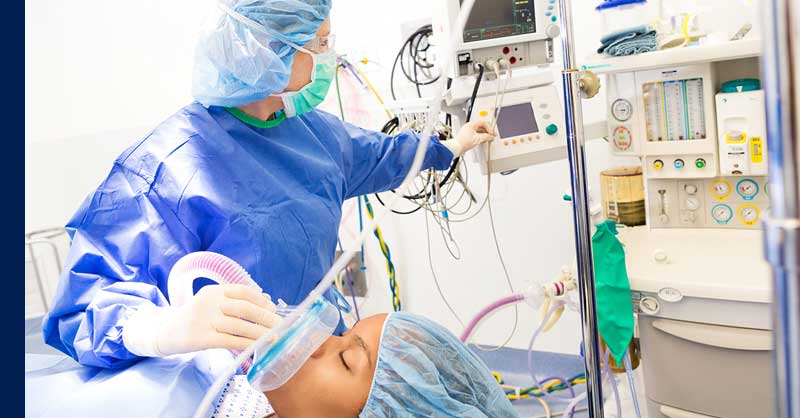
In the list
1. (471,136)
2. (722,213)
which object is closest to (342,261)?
(471,136)

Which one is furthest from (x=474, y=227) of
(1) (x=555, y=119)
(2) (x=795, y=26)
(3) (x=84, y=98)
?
(2) (x=795, y=26)

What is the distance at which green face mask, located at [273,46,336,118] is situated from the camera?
1.59 m

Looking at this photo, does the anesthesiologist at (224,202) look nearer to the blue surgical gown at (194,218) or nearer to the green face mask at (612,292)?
the blue surgical gown at (194,218)

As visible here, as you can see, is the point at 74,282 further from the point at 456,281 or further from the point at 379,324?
the point at 456,281

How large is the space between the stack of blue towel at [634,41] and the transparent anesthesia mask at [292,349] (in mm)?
1233

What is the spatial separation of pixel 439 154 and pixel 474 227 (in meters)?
1.08

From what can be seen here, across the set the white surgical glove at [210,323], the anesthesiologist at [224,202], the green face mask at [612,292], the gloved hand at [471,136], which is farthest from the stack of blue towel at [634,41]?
the white surgical glove at [210,323]

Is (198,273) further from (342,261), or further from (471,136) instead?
(471,136)

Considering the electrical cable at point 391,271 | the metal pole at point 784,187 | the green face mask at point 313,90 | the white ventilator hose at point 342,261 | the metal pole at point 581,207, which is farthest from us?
the electrical cable at point 391,271

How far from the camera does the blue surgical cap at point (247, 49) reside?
1462mm

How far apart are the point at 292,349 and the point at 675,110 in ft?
4.72

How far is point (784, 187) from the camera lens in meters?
0.46

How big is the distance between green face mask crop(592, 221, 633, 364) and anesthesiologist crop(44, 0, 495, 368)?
2.16ft

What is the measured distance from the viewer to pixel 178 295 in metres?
1.09
